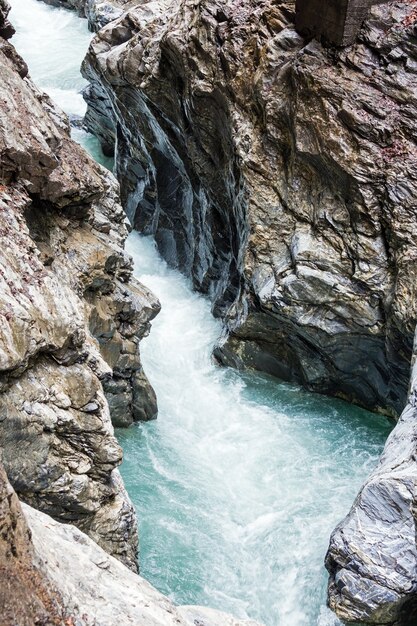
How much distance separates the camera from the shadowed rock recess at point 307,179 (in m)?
14.3

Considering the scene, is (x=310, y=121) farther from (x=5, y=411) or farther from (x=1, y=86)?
(x=5, y=411)

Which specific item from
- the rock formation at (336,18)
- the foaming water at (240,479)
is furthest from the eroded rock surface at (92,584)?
the rock formation at (336,18)

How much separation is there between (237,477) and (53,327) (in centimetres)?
673

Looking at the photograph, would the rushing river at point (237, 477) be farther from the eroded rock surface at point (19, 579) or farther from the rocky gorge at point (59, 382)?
the eroded rock surface at point (19, 579)

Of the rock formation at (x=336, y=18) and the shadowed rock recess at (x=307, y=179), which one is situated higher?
the rock formation at (x=336, y=18)

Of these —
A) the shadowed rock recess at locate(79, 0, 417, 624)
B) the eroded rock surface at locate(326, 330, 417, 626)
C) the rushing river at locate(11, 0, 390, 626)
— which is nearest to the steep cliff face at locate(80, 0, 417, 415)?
the shadowed rock recess at locate(79, 0, 417, 624)

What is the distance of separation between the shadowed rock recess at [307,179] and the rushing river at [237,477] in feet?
3.11

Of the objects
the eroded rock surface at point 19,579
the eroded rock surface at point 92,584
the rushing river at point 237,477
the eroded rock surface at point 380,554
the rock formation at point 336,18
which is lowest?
the rushing river at point 237,477

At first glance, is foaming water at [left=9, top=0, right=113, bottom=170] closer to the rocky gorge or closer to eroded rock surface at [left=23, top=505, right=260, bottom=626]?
the rocky gorge

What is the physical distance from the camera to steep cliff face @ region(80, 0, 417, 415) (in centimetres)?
1435

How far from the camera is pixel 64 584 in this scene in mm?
5328

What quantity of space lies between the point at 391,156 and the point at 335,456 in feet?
23.2

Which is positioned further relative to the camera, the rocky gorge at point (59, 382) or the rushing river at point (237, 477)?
A: the rushing river at point (237, 477)

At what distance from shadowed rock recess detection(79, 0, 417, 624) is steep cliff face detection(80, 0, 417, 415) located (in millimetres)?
35
